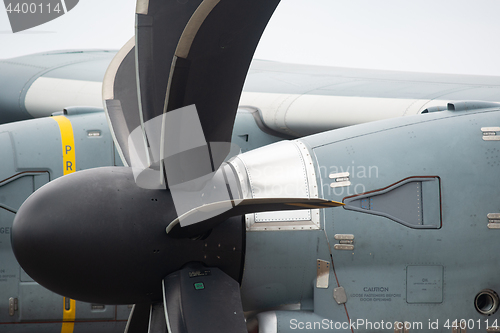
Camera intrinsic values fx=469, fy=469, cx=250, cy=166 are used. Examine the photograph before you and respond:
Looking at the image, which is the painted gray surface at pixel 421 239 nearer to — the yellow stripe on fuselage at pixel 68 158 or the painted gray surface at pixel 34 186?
the painted gray surface at pixel 34 186

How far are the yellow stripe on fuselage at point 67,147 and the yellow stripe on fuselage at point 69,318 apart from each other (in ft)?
5.26

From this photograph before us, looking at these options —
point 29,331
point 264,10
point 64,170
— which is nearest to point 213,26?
point 264,10

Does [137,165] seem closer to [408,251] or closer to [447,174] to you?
[408,251]

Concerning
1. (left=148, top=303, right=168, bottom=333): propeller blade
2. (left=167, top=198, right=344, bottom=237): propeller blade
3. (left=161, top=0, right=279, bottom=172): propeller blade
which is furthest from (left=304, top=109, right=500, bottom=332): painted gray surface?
(left=148, top=303, right=168, bottom=333): propeller blade

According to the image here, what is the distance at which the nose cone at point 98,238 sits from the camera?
3.18 m

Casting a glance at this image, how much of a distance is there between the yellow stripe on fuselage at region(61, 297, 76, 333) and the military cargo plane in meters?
1.95

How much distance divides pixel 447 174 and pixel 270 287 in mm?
1756

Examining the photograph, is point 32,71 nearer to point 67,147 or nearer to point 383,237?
point 67,147

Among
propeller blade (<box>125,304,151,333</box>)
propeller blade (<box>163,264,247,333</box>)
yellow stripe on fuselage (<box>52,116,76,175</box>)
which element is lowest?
propeller blade (<box>125,304,151,333</box>)

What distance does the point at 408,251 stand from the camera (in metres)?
3.84

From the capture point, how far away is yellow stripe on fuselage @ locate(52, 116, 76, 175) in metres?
5.84

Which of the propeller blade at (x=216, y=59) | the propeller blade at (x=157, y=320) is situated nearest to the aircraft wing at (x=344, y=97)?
the propeller blade at (x=216, y=59)

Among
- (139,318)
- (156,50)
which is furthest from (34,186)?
(156,50)

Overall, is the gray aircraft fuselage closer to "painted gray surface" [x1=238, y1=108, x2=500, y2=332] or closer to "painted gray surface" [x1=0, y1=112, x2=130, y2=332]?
"painted gray surface" [x1=238, y1=108, x2=500, y2=332]
